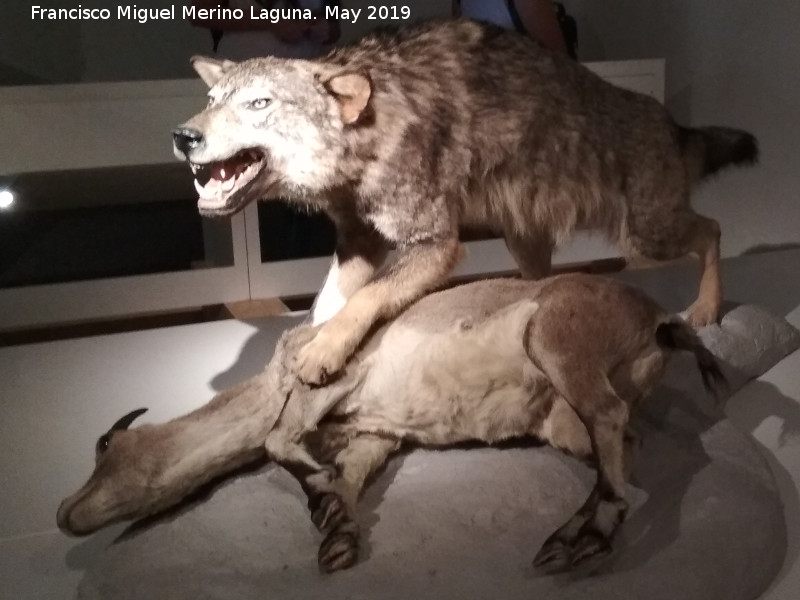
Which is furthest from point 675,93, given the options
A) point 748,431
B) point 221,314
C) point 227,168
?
point 227,168

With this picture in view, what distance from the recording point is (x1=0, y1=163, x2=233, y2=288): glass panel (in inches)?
104

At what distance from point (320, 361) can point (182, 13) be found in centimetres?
115

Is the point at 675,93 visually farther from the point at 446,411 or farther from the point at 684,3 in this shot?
the point at 446,411

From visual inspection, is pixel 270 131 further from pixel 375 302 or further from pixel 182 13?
pixel 182 13

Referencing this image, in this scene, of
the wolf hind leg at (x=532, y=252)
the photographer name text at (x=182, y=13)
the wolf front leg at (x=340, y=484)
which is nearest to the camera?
the wolf front leg at (x=340, y=484)

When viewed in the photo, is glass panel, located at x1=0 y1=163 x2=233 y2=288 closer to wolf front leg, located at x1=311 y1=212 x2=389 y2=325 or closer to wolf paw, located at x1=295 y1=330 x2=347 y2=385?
wolf front leg, located at x1=311 y1=212 x2=389 y2=325

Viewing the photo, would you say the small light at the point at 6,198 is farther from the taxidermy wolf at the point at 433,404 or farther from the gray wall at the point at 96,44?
the taxidermy wolf at the point at 433,404

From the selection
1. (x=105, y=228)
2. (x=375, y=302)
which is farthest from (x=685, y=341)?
(x=105, y=228)

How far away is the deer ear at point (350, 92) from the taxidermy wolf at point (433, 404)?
0.42m

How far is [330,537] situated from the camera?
56.1 inches

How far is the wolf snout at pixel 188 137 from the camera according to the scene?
1.46 m

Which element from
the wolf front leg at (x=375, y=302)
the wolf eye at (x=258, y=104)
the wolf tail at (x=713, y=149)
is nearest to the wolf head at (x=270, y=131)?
the wolf eye at (x=258, y=104)

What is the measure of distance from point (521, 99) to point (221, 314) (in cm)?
151

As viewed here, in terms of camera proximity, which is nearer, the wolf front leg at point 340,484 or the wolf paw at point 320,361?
the wolf front leg at point 340,484
